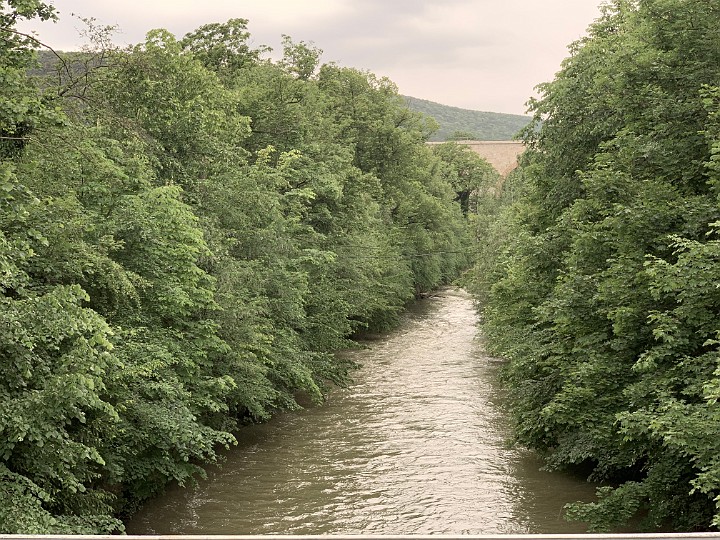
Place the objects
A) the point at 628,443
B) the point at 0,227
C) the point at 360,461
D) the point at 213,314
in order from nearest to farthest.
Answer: the point at 0,227, the point at 628,443, the point at 213,314, the point at 360,461

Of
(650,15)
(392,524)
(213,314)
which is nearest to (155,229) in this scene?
(213,314)

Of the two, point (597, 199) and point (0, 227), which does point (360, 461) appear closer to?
point (597, 199)

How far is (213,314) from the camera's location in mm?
17953

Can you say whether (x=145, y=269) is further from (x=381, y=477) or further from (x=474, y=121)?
(x=474, y=121)

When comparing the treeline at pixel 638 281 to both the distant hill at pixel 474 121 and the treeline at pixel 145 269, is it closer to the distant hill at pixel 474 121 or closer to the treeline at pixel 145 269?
the treeline at pixel 145 269

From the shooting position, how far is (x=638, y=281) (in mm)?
13281

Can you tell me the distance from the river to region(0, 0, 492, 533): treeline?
1.11 meters

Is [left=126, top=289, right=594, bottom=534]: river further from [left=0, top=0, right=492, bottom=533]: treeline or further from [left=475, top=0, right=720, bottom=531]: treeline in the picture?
[left=475, top=0, right=720, bottom=531]: treeline

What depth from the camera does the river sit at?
1619cm

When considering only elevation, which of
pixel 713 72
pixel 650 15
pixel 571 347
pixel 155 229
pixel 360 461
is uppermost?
pixel 650 15

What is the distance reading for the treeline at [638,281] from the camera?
471 inches

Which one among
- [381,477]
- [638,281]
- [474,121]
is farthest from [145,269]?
[474,121]

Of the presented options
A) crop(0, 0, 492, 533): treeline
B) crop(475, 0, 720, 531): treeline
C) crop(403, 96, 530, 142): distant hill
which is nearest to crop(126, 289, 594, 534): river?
crop(0, 0, 492, 533): treeline

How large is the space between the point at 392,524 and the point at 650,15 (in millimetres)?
10275
